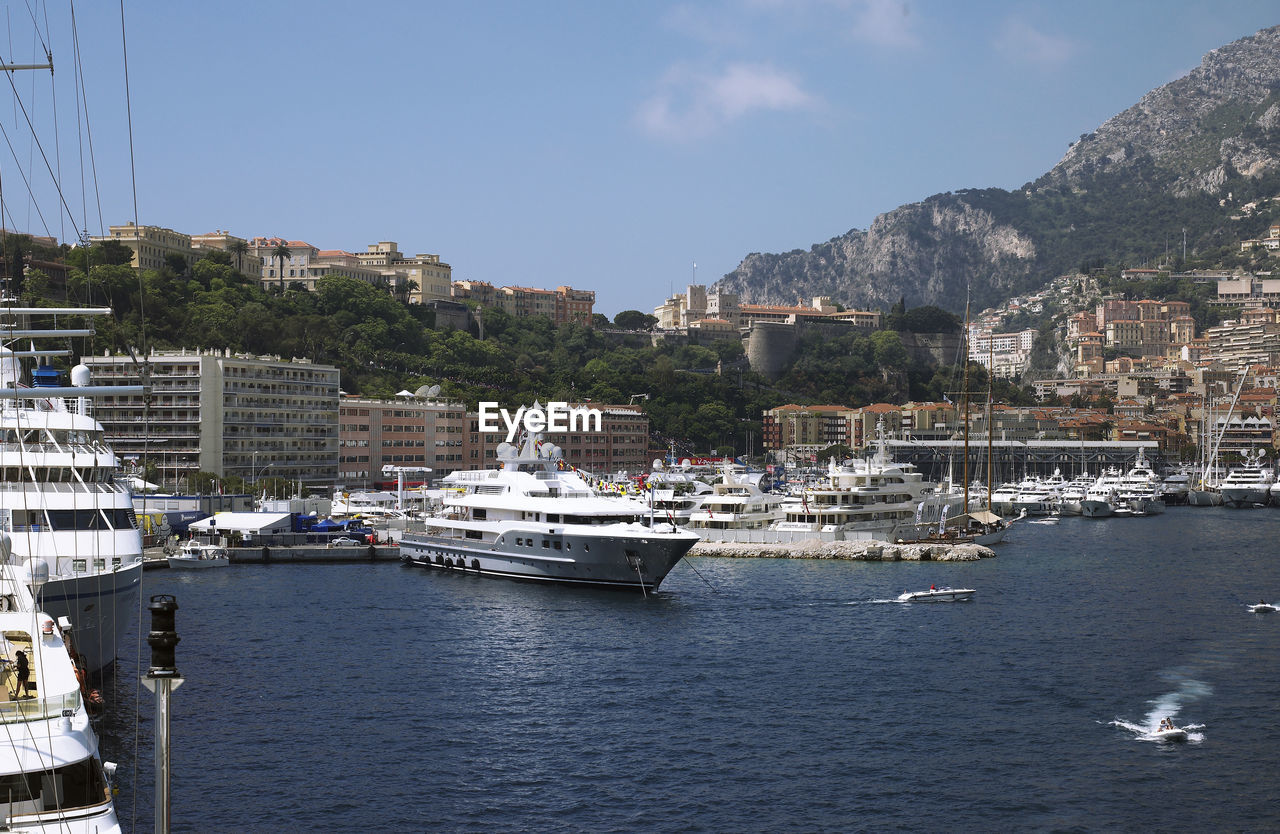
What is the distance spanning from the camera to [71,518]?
1326 inches

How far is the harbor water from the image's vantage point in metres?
24.8

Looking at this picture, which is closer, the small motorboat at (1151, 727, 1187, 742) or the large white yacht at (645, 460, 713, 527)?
the small motorboat at (1151, 727, 1187, 742)

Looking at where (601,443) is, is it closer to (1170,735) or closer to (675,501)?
(675,501)

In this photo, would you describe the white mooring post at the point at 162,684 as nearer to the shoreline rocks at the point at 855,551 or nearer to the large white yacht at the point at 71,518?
the large white yacht at the point at 71,518

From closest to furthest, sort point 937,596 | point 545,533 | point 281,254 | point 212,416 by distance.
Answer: point 937,596 < point 545,533 < point 212,416 < point 281,254

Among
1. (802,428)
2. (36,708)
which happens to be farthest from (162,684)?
(802,428)

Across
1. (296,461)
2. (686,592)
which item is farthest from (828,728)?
(296,461)

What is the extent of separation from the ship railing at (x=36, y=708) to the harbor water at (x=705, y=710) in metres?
1.73

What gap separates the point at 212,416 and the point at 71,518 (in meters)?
68.5

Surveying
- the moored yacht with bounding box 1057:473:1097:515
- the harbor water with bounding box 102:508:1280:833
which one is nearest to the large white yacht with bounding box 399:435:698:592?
the harbor water with bounding box 102:508:1280:833

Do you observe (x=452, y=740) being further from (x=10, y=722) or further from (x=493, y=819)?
(x=10, y=722)

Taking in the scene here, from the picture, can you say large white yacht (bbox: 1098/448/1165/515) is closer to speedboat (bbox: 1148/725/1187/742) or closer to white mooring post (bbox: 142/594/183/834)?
speedboat (bbox: 1148/725/1187/742)

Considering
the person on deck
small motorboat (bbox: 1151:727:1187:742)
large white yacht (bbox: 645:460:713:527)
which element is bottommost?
small motorboat (bbox: 1151:727:1187:742)

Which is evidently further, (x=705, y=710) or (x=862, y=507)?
(x=862, y=507)
